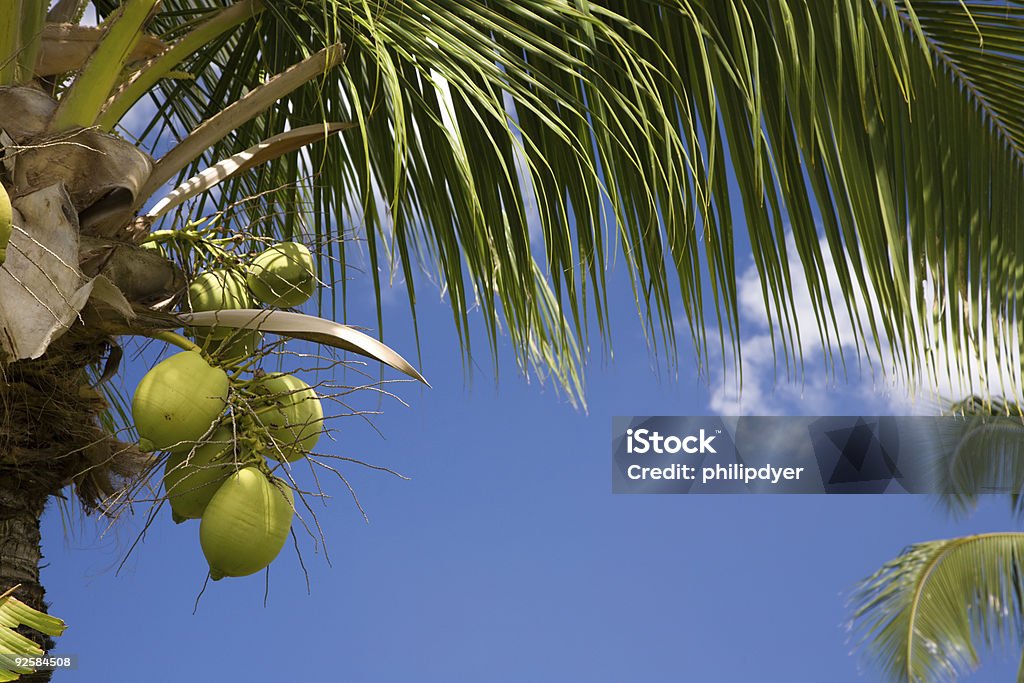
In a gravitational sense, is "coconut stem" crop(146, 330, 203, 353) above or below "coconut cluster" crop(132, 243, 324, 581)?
Answer: above

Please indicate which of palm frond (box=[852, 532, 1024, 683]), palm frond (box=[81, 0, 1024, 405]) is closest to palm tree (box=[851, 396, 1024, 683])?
palm frond (box=[852, 532, 1024, 683])

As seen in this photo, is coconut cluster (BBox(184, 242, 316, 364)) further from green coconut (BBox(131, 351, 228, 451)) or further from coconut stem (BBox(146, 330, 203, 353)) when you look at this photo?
green coconut (BBox(131, 351, 228, 451))

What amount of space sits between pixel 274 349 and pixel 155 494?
0.17m

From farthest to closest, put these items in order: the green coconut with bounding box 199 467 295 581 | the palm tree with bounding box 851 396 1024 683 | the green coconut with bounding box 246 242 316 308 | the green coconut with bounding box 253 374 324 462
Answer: the palm tree with bounding box 851 396 1024 683 → the green coconut with bounding box 246 242 316 308 → the green coconut with bounding box 253 374 324 462 → the green coconut with bounding box 199 467 295 581

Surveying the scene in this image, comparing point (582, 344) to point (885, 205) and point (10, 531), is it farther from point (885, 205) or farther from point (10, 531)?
point (10, 531)

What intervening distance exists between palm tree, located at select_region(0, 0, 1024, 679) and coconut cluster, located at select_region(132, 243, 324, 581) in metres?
0.12

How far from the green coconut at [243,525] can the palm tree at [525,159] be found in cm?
21

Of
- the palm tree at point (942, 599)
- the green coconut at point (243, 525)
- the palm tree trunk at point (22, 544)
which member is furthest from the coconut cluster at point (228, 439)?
the palm tree at point (942, 599)

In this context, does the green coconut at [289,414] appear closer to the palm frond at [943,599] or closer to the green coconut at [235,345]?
the green coconut at [235,345]

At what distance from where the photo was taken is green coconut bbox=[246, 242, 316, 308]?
103cm

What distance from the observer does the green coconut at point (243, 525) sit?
79 cm

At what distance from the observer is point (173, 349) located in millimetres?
1080

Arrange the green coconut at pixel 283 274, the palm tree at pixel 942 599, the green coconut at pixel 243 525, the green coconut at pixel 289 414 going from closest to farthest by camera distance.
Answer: the green coconut at pixel 243 525, the green coconut at pixel 289 414, the green coconut at pixel 283 274, the palm tree at pixel 942 599

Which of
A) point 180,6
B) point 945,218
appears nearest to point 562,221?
point 945,218
